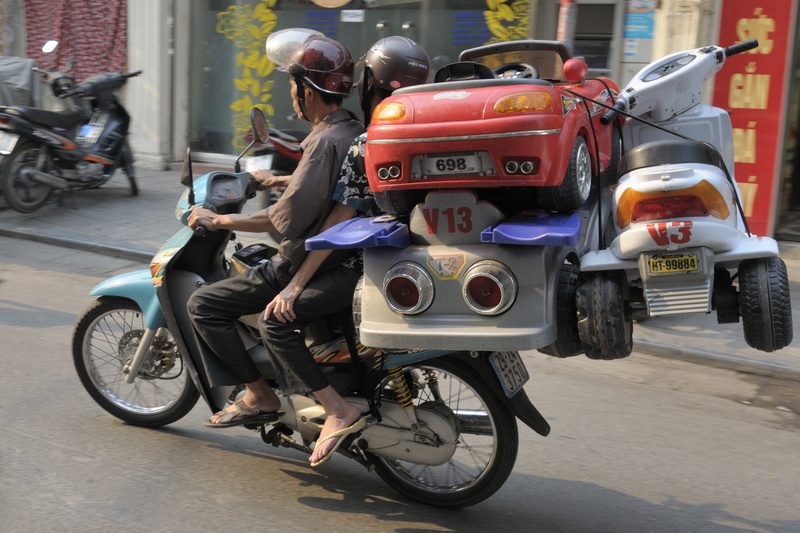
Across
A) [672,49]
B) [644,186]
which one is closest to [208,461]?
[644,186]

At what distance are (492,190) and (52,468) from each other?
2245 millimetres

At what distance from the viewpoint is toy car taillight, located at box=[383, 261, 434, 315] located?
118 inches

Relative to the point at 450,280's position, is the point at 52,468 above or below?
below

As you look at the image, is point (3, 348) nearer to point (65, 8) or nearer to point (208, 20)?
point (208, 20)

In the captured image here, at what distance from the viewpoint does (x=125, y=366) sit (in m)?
4.31

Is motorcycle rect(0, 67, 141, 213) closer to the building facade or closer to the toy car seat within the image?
the building facade

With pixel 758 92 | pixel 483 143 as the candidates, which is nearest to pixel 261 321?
pixel 483 143

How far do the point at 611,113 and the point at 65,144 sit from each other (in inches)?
279

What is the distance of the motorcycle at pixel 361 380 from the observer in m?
Answer: 3.49

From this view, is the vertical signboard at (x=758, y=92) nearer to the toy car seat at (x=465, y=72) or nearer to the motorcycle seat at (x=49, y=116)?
the toy car seat at (x=465, y=72)

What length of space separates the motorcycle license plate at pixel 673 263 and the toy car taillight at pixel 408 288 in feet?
2.32

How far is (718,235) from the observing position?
2.88m

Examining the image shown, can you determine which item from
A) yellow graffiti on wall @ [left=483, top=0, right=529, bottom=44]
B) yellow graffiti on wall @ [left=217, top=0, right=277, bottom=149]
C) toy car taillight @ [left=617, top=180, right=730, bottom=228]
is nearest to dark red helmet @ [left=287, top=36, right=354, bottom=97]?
toy car taillight @ [left=617, top=180, right=730, bottom=228]

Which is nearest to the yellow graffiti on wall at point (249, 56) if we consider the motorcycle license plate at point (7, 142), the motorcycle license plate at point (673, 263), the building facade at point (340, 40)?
the building facade at point (340, 40)
